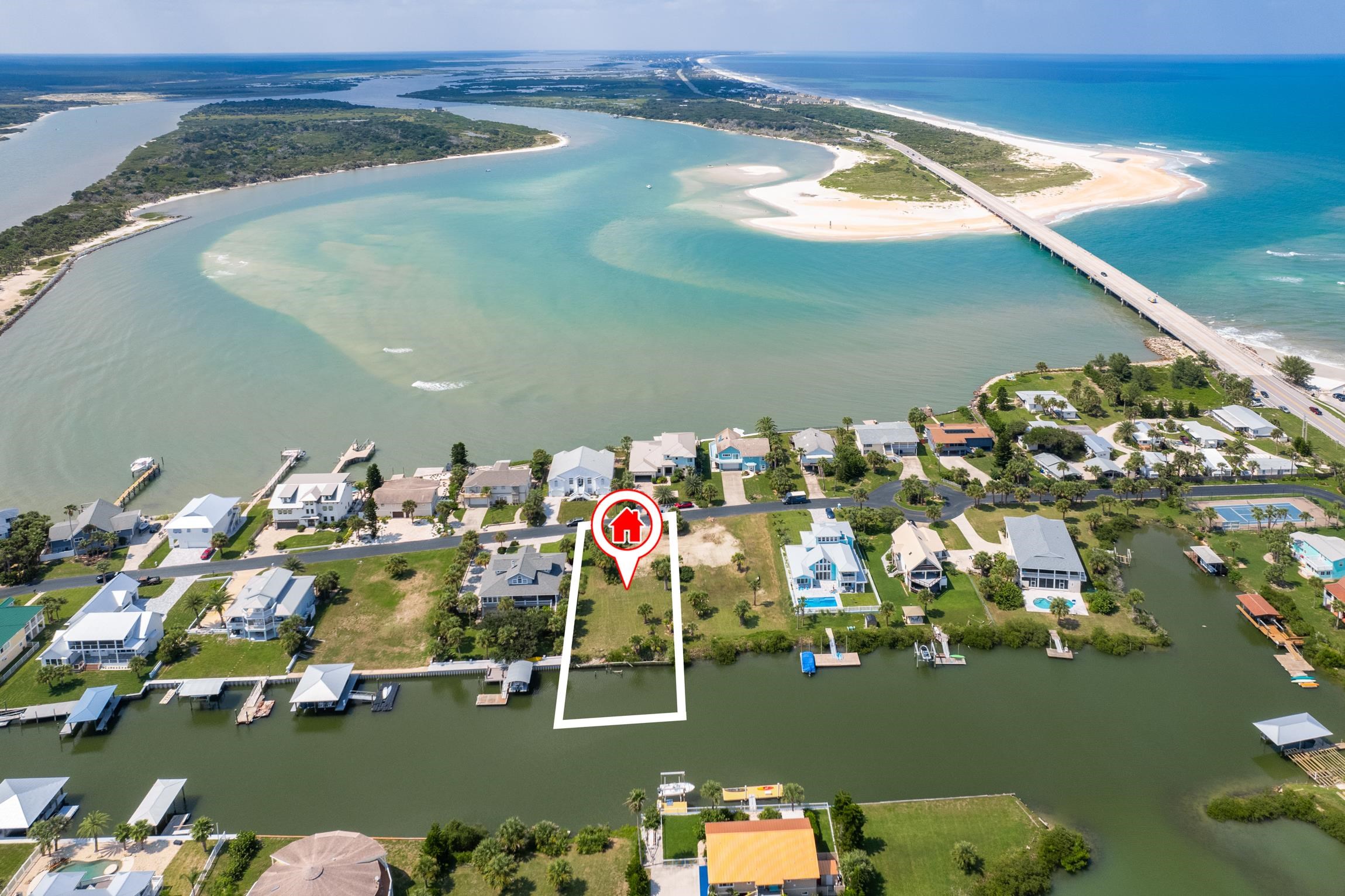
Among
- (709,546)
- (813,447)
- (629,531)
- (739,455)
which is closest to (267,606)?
(709,546)

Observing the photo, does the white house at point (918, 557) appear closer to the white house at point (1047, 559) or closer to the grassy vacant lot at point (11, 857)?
the white house at point (1047, 559)

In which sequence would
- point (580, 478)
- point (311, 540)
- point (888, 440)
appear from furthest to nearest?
point (888, 440) → point (580, 478) → point (311, 540)

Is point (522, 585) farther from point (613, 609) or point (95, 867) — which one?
point (95, 867)

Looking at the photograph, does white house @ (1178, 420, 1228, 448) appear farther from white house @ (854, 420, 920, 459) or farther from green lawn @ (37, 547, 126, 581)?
green lawn @ (37, 547, 126, 581)

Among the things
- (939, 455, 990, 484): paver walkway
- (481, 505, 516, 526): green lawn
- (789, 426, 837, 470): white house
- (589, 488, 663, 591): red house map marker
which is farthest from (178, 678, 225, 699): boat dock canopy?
(939, 455, 990, 484): paver walkway

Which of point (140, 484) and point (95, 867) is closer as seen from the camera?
point (95, 867)

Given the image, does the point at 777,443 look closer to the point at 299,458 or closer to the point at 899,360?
the point at 899,360

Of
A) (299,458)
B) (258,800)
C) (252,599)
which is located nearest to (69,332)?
(299,458)
